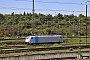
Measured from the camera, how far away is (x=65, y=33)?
1845 inches

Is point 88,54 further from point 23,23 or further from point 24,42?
point 23,23

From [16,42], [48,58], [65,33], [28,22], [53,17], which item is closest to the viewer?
[48,58]

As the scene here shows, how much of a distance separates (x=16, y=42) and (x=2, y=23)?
1851cm

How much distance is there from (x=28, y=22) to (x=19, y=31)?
7.71m

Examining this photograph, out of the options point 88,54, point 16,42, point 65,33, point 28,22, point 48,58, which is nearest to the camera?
point 48,58

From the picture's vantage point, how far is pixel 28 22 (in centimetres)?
5012

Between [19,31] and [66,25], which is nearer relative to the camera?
[19,31]

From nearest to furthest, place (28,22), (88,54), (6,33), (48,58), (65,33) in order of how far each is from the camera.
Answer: (48,58), (88,54), (6,33), (65,33), (28,22)

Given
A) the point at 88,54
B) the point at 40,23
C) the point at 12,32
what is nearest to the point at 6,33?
the point at 12,32

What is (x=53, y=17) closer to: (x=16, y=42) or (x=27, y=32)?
(x=27, y=32)

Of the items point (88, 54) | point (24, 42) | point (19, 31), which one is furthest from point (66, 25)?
point (88, 54)

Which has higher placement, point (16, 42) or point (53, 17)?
point (53, 17)

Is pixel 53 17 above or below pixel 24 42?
above

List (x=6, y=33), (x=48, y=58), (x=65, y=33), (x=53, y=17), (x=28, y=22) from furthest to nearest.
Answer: (x=53, y=17), (x=28, y=22), (x=65, y=33), (x=6, y=33), (x=48, y=58)
